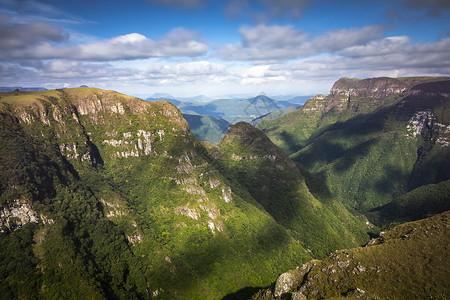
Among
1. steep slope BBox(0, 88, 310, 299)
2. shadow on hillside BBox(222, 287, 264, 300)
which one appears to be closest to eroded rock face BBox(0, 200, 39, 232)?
steep slope BBox(0, 88, 310, 299)

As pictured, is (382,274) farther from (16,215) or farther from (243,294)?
(16,215)

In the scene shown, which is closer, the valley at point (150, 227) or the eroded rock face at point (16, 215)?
the valley at point (150, 227)

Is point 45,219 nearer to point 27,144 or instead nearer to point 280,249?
point 27,144

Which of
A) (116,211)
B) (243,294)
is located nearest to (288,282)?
(243,294)

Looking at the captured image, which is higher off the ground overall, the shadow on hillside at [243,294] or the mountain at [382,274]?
the mountain at [382,274]

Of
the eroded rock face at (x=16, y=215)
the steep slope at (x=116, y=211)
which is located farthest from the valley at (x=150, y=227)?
the steep slope at (x=116, y=211)

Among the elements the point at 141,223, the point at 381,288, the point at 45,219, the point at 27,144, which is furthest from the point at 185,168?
the point at 381,288

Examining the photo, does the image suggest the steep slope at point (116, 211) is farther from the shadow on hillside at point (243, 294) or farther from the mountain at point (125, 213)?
the shadow on hillside at point (243, 294)
